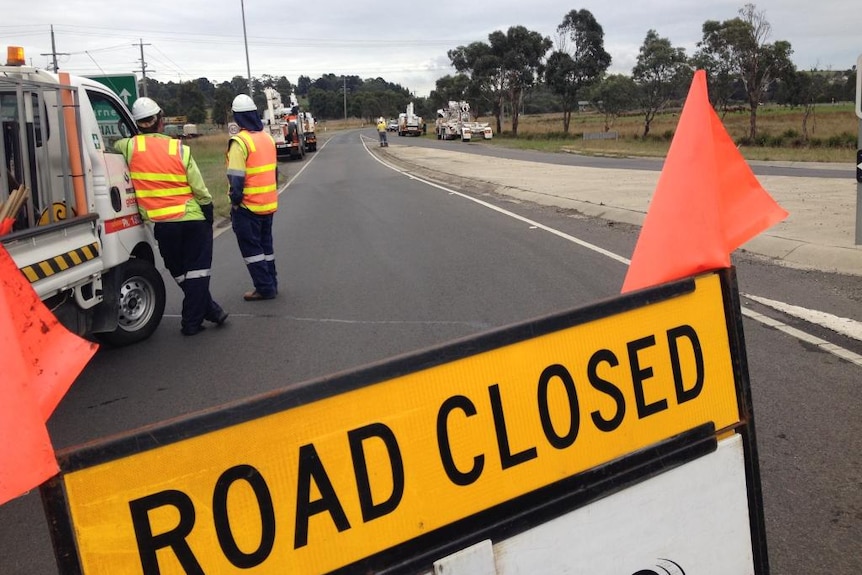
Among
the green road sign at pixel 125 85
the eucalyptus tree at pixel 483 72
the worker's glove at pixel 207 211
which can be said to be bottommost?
the worker's glove at pixel 207 211

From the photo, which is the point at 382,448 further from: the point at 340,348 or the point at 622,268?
the point at 622,268

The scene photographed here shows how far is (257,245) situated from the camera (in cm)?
812

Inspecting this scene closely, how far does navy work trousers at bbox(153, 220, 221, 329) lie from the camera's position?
687cm

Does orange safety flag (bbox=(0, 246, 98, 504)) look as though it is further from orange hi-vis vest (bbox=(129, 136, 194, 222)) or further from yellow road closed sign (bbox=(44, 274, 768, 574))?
orange hi-vis vest (bbox=(129, 136, 194, 222))

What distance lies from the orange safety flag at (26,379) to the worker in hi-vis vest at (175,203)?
208 inches

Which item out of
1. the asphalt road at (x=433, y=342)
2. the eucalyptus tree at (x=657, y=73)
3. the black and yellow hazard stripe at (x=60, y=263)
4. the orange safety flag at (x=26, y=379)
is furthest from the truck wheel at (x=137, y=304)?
the eucalyptus tree at (x=657, y=73)

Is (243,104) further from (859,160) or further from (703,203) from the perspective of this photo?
(859,160)

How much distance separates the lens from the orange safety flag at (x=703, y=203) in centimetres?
222

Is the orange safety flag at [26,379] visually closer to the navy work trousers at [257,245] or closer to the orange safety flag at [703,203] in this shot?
the orange safety flag at [703,203]

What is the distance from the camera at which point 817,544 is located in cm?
322

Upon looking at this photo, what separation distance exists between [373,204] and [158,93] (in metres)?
81.3

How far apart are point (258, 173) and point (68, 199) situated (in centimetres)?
247

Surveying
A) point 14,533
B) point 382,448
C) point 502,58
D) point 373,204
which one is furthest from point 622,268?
point 502,58

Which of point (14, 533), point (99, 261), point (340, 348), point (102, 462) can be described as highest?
point (99, 261)
